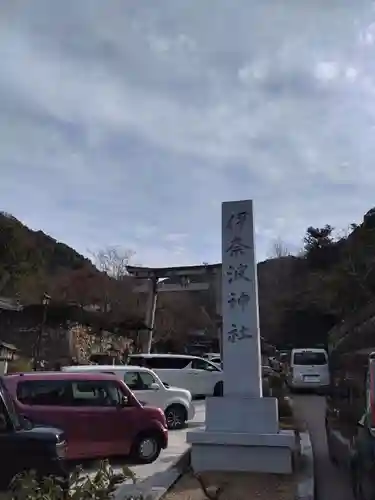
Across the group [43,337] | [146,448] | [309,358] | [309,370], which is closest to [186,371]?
[309,370]

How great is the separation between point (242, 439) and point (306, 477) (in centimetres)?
102

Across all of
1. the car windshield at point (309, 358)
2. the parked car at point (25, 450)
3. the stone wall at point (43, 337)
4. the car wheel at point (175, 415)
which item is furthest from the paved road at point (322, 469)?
the stone wall at point (43, 337)

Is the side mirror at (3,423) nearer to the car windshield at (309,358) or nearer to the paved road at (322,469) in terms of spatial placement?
the paved road at (322,469)

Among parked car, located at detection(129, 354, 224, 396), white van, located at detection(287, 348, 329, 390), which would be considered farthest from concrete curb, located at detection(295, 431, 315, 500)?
white van, located at detection(287, 348, 329, 390)

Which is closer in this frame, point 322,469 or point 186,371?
point 322,469

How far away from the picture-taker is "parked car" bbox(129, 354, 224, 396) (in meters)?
19.8

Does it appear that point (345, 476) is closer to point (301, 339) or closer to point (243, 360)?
point (243, 360)

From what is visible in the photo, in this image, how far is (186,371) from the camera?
789 inches

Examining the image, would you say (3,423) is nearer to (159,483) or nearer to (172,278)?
(159,483)

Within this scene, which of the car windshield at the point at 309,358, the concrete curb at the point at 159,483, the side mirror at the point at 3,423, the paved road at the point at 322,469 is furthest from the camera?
the car windshield at the point at 309,358

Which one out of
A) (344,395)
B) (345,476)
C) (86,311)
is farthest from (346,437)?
A: (86,311)

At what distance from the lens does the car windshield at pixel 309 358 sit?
22625 mm

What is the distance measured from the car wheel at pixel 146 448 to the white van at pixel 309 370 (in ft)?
44.2

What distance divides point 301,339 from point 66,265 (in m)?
16.4
